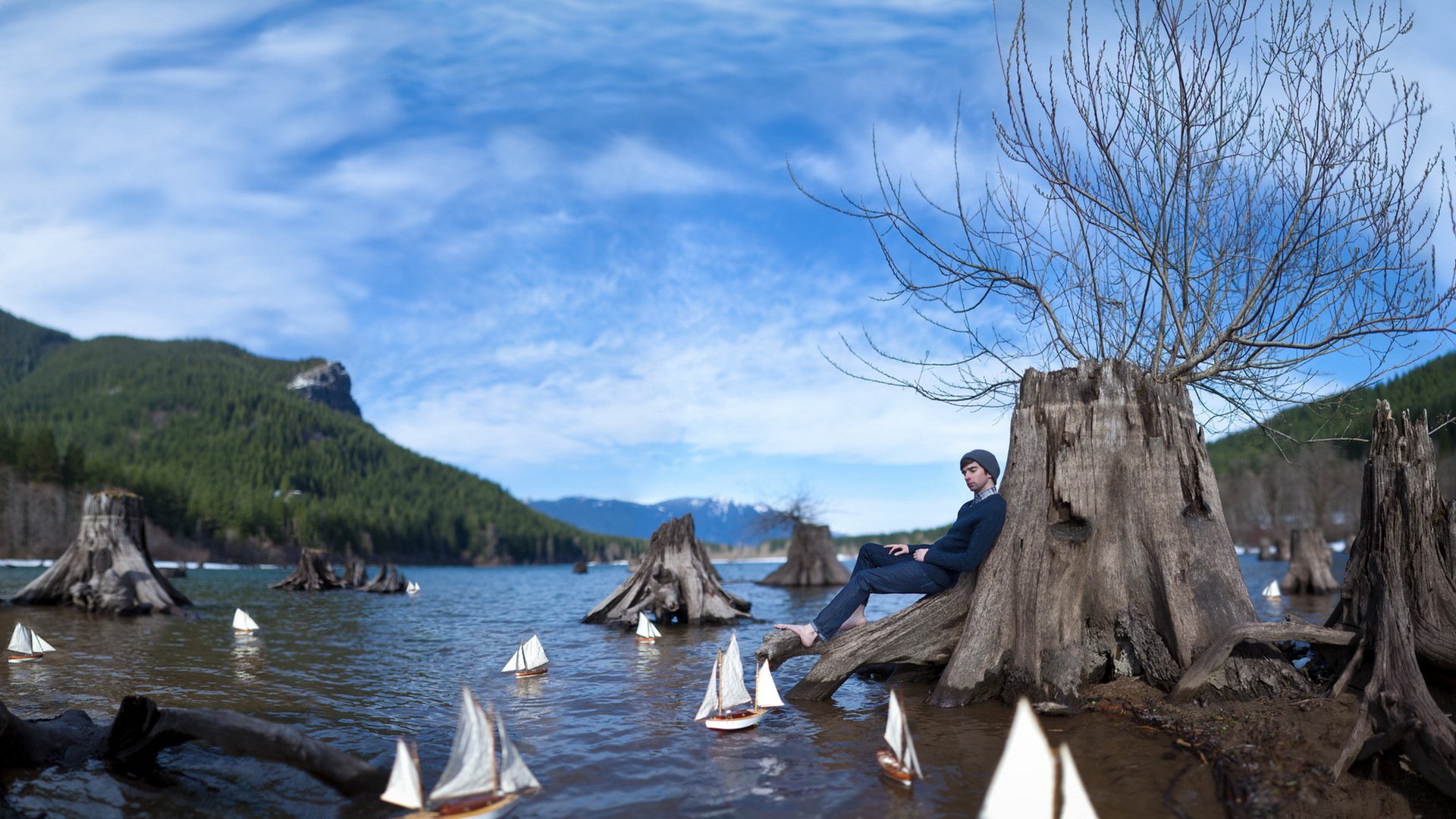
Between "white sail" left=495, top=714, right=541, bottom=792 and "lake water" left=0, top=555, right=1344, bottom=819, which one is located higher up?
"white sail" left=495, top=714, right=541, bottom=792

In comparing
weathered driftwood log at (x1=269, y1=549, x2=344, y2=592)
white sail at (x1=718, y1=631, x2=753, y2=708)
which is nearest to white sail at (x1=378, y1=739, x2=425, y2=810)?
white sail at (x1=718, y1=631, x2=753, y2=708)

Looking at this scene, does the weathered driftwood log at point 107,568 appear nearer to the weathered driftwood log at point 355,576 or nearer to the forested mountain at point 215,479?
the weathered driftwood log at point 355,576

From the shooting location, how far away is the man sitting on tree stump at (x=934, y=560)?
9.04 meters

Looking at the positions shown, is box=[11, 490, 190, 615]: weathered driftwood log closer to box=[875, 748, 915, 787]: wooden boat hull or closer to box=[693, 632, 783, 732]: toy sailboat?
box=[693, 632, 783, 732]: toy sailboat

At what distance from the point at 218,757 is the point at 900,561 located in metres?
7.08

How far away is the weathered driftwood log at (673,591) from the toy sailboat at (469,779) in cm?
1596

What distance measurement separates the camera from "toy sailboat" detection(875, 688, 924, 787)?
5.83 m

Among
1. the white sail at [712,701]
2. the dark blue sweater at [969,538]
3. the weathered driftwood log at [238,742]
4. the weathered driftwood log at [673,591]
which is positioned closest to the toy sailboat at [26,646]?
the weathered driftwood log at [238,742]

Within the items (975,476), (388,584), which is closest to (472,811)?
(975,476)

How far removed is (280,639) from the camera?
18.2 meters

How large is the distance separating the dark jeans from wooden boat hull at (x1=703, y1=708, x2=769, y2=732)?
167cm

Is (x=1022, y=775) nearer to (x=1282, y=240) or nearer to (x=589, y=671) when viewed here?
(x=1282, y=240)

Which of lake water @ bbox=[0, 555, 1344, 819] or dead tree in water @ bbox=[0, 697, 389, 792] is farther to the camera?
dead tree in water @ bbox=[0, 697, 389, 792]

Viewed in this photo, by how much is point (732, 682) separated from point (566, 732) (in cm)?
183
